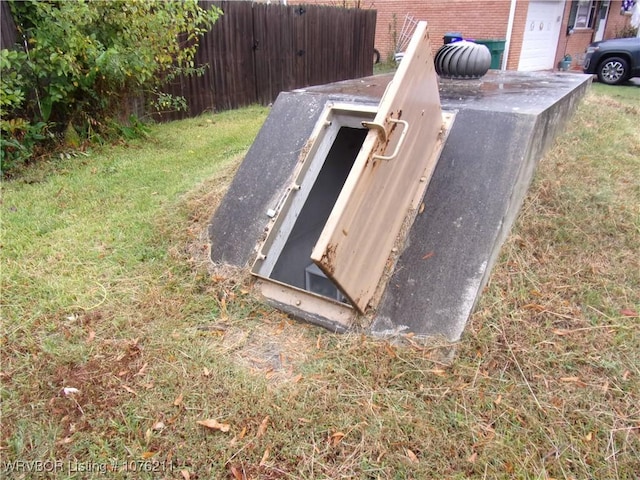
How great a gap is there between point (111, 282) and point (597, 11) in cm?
2012

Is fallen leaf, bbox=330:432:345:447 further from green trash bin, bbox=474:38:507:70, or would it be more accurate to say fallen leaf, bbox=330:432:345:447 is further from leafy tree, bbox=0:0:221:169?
green trash bin, bbox=474:38:507:70

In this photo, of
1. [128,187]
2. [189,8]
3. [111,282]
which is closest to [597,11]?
[189,8]

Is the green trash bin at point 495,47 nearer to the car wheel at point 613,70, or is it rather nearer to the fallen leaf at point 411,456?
the car wheel at point 613,70

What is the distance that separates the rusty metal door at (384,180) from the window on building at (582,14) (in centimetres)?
1657

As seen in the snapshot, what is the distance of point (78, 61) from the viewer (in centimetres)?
522

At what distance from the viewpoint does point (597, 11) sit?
16891 millimetres

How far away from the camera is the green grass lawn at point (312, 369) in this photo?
201 cm

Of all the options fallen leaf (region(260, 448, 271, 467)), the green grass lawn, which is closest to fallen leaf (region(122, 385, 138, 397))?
the green grass lawn

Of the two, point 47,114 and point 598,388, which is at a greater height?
point 47,114

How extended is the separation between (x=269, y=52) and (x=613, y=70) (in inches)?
357

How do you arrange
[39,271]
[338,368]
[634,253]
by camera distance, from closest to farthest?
1. [338,368]
2. [634,253]
3. [39,271]

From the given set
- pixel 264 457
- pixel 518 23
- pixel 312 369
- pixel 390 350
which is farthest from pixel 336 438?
pixel 518 23

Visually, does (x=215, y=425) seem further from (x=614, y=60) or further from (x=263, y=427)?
(x=614, y=60)

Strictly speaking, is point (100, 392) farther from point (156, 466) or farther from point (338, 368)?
point (338, 368)
